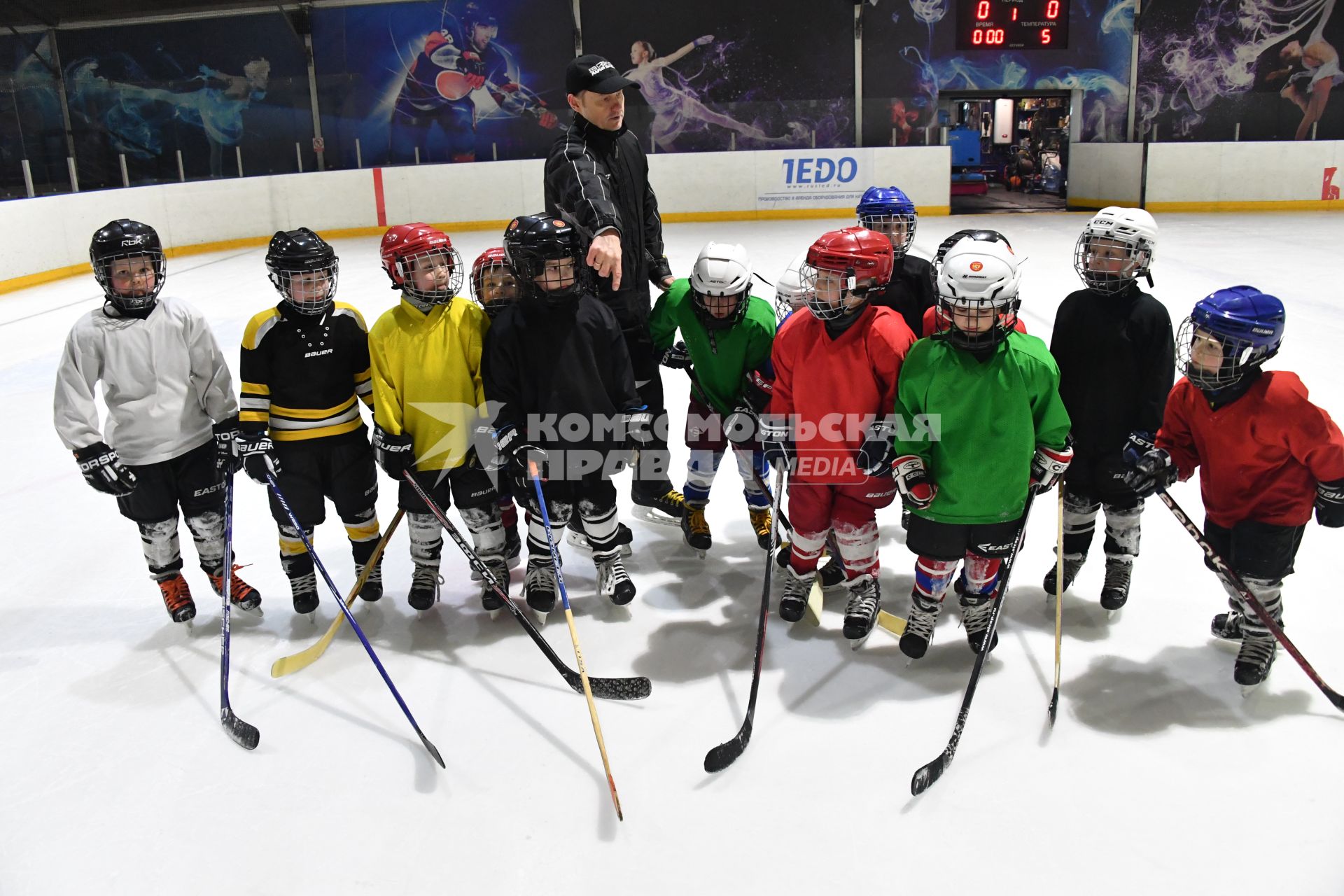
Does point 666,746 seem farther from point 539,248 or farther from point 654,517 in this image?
point 654,517

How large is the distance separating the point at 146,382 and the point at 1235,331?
2584 millimetres

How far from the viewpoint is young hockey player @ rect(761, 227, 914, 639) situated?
2.34 meters

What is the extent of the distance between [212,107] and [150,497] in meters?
12.3

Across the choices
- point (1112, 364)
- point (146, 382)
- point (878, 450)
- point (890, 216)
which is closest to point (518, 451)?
point (878, 450)

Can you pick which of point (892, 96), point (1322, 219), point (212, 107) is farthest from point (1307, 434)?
point (212, 107)

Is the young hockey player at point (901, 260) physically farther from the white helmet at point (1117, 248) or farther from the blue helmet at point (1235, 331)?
the blue helmet at point (1235, 331)

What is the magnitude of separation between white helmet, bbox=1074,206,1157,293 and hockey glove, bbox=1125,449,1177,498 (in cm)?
43

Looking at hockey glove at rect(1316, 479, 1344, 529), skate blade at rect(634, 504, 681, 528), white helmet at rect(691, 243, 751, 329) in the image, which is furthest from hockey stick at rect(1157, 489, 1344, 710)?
skate blade at rect(634, 504, 681, 528)

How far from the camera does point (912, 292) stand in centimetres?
280

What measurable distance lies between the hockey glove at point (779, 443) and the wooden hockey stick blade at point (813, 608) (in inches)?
13.8

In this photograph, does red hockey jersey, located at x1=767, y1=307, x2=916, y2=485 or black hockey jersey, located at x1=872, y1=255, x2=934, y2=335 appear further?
black hockey jersey, located at x1=872, y1=255, x2=934, y2=335

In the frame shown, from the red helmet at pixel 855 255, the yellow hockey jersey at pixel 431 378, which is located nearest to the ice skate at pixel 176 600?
the yellow hockey jersey at pixel 431 378

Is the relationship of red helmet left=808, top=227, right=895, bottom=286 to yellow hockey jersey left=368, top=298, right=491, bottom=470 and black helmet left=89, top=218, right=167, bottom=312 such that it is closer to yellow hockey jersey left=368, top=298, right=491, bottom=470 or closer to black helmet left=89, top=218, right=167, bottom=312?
yellow hockey jersey left=368, top=298, right=491, bottom=470

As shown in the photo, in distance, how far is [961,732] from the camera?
6.90 feet
